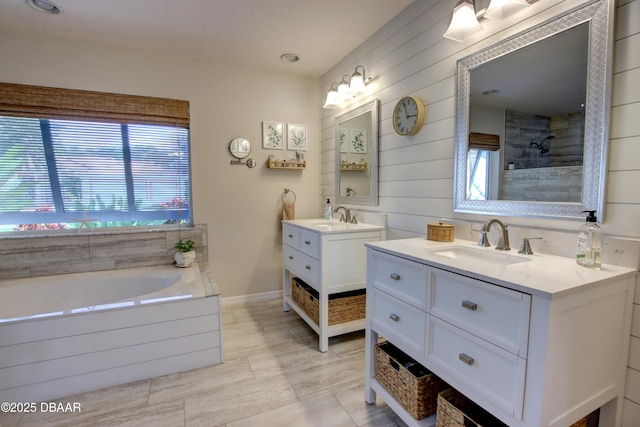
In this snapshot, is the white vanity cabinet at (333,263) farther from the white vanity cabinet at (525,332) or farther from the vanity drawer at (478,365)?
the vanity drawer at (478,365)

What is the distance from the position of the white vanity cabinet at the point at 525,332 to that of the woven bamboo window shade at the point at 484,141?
622 millimetres

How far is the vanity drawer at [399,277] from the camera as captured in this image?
130cm

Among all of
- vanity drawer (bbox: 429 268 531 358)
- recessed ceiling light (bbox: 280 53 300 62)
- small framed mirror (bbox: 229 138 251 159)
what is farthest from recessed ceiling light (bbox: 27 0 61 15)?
vanity drawer (bbox: 429 268 531 358)

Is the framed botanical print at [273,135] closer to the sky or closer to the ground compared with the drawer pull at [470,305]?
closer to the sky

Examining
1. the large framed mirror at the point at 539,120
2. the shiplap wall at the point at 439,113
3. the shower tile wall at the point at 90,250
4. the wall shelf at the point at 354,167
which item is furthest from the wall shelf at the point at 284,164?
the large framed mirror at the point at 539,120

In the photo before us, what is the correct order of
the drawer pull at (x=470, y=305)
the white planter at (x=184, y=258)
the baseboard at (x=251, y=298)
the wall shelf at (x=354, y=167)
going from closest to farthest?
the drawer pull at (x=470, y=305), the wall shelf at (x=354, y=167), the white planter at (x=184, y=258), the baseboard at (x=251, y=298)

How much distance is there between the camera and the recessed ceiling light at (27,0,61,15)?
2023 millimetres

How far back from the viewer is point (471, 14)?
1561mm

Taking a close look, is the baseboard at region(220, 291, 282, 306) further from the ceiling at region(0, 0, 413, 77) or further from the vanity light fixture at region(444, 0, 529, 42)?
the vanity light fixture at region(444, 0, 529, 42)

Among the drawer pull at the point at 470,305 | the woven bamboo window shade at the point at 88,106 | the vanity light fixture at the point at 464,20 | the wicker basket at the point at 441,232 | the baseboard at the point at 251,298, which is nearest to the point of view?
the drawer pull at the point at 470,305

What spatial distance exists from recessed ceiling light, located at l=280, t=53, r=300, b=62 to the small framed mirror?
2.88 feet

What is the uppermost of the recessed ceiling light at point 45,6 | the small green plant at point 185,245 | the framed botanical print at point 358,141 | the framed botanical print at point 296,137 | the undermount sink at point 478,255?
the recessed ceiling light at point 45,6

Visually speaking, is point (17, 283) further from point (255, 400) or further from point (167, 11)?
point (167, 11)

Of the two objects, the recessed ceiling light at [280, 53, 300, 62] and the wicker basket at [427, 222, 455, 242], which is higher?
the recessed ceiling light at [280, 53, 300, 62]
